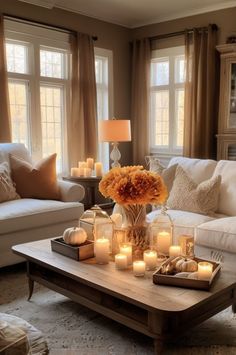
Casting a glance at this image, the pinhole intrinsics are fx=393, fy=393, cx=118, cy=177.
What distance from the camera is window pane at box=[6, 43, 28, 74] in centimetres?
452

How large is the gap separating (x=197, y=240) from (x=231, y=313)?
666 millimetres

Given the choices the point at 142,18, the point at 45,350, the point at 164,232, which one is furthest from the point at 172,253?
the point at 142,18

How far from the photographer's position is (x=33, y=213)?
3.35 metres

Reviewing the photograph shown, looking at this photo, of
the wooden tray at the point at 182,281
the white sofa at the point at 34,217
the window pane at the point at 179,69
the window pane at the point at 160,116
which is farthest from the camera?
the window pane at the point at 160,116

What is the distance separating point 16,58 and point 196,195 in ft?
8.84

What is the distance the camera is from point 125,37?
224 inches

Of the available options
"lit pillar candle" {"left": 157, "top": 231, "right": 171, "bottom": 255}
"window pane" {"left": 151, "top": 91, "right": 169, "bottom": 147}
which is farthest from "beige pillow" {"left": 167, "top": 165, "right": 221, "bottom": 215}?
"window pane" {"left": 151, "top": 91, "right": 169, "bottom": 147}

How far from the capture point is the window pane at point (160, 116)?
5.57 meters

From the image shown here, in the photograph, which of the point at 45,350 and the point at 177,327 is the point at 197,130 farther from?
the point at 45,350

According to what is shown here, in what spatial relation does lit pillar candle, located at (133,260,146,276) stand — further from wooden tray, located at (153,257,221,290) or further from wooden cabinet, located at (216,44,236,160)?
wooden cabinet, located at (216,44,236,160)

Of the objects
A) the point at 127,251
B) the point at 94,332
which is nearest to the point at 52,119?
the point at 127,251

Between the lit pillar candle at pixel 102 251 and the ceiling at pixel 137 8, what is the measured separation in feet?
11.0

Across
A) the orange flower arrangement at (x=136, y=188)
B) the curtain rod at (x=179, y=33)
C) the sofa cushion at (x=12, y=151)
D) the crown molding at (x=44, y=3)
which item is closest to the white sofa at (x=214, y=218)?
the orange flower arrangement at (x=136, y=188)

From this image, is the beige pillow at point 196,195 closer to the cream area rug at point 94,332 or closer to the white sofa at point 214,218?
the white sofa at point 214,218
